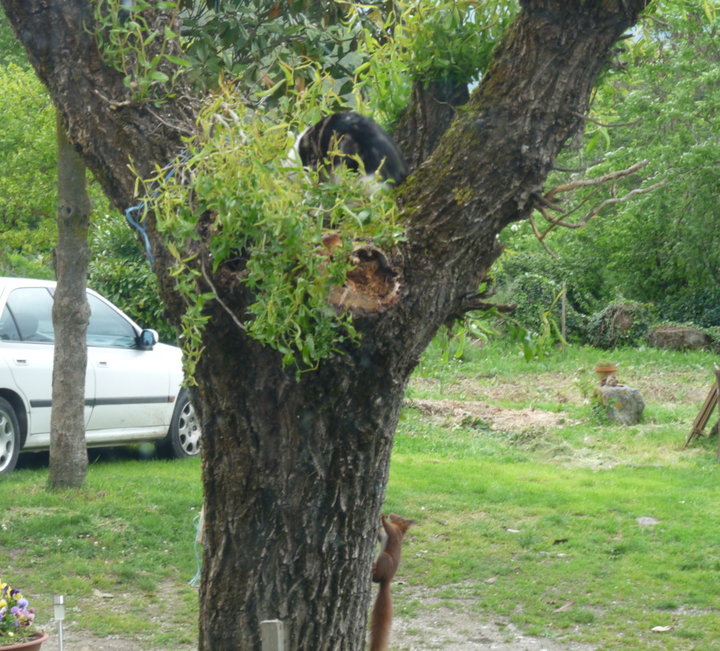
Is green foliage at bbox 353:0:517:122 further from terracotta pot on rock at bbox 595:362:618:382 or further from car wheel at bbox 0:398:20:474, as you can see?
terracotta pot on rock at bbox 595:362:618:382

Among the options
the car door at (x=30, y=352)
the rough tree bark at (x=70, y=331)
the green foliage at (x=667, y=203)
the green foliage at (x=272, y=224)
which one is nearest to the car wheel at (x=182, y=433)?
the car door at (x=30, y=352)

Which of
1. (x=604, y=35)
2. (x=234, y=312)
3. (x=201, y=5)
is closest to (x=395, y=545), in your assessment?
(x=234, y=312)

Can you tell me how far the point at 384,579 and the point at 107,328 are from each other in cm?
671

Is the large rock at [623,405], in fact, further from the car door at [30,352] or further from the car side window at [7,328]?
the car side window at [7,328]

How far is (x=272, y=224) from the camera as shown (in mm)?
3154

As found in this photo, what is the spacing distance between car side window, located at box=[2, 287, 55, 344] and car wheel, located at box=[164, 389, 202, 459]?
174cm

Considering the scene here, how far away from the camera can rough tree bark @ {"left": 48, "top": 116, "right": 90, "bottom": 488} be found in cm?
869

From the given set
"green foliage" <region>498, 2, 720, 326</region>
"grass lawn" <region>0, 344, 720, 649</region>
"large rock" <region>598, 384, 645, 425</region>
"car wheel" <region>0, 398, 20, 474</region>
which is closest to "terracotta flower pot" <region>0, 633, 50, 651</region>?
"grass lawn" <region>0, 344, 720, 649</region>

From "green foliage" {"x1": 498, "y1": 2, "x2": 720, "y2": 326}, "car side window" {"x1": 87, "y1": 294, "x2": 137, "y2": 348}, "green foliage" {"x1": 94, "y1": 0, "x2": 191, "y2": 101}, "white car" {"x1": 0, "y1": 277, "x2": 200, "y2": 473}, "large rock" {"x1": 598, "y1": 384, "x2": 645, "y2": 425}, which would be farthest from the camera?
"green foliage" {"x1": 498, "y1": 2, "x2": 720, "y2": 326}

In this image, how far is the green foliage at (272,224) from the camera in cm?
320

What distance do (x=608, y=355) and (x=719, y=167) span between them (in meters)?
5.21

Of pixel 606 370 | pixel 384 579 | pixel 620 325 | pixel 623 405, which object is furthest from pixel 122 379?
pixel 620 325

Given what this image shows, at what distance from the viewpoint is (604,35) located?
378 cm

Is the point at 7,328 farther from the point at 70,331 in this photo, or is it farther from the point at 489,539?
the point at 489,539
